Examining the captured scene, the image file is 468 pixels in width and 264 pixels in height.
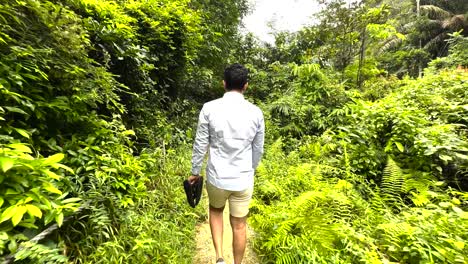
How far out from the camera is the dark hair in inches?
102

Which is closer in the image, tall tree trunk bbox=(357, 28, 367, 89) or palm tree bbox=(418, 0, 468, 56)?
tall tree trunk bbox=(357, 28, 367, 89)

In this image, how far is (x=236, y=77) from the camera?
8.48ft

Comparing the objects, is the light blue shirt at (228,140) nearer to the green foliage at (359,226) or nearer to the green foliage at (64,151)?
the green foliage at (64,151)

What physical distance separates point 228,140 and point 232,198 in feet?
2.00

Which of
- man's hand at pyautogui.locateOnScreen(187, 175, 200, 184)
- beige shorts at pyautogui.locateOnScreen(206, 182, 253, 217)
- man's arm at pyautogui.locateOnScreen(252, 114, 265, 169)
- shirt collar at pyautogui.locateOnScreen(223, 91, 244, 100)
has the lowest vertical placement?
beige shorts at pyautogui.locateOnScreen(206, 182, 253, 217)

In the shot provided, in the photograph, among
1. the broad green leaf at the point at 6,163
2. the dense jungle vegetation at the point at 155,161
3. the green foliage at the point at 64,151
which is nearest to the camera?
the broad green leaf at the point at 6,163

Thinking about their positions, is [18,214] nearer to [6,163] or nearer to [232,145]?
[6,163]

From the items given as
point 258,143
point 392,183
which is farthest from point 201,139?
point 392,183

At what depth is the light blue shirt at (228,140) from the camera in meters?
2.52

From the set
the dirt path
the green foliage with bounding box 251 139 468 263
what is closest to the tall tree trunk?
the green foliage with bounding box 251 139 468 263

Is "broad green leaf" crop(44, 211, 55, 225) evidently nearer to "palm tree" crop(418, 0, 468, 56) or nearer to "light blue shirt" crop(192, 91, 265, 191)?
"light blue shirt" crop(192, 91, 265, 191)

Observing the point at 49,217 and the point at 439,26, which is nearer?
the point at 49,217

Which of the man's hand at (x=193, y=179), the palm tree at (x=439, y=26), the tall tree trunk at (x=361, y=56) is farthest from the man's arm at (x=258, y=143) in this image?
the palm tree at (x=439, y=26)

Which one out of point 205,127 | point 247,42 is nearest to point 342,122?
point 205,127
